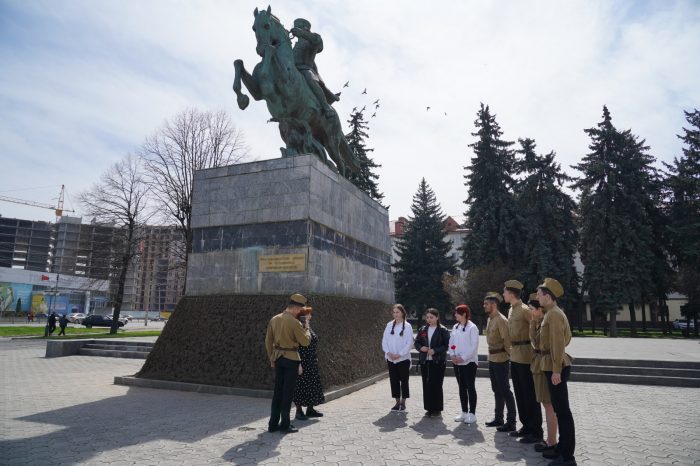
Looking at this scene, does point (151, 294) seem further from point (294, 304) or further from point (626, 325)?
point (294, 304)

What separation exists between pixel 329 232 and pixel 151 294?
11290 cm

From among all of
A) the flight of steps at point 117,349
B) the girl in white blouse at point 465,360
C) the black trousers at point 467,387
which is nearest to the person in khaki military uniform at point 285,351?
the girl in white blouse at point 465,360

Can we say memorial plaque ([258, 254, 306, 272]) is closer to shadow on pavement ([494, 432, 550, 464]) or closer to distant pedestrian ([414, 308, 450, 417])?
distant pedestrian ([414, 308, 450, 417])

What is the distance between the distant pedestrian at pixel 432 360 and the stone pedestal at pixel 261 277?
212 cm

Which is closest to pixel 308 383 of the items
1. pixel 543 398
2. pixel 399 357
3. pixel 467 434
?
pixel 399 357

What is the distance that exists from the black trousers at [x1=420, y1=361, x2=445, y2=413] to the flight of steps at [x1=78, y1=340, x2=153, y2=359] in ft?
41.9

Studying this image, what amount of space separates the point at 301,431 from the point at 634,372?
951cm

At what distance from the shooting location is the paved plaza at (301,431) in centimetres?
459

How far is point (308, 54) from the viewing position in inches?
473

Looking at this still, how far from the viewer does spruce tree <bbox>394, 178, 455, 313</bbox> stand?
3691cm

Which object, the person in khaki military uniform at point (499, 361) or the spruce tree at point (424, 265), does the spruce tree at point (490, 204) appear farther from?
the person in khaki military uniform at point (499, 361)

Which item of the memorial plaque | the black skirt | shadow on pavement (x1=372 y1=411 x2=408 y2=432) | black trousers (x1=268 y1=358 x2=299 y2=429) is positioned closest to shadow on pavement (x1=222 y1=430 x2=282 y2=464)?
black trousers (x1=268 y1=358 x2=299 y2=429)

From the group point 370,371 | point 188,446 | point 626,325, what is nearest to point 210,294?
point 370,371

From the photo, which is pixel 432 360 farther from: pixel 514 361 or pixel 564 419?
pixel 564 419
